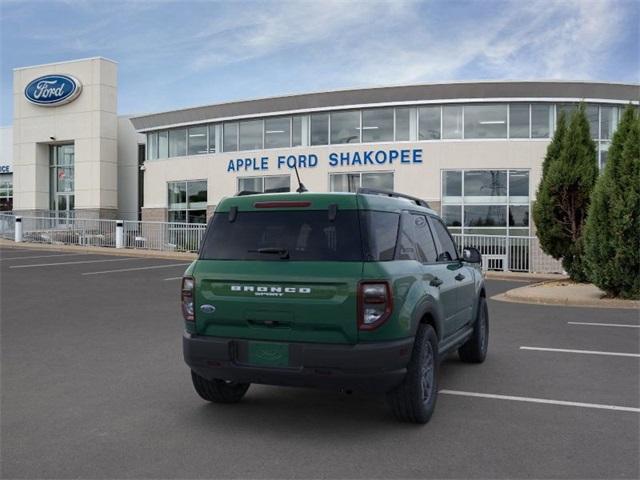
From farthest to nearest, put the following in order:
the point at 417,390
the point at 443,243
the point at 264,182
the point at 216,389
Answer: the point at 264,182 → the point at 443,243 → the point at 216,389 → the point at 417,390

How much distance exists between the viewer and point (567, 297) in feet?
43.5

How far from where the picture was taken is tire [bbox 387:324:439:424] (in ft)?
15.8

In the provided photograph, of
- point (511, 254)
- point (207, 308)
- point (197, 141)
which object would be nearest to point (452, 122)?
point (511, 254)

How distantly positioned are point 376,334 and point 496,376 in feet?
8.69

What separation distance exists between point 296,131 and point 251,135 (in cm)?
236

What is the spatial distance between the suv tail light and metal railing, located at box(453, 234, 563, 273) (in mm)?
17242

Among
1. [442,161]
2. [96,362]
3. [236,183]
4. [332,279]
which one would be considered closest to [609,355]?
[332,279]

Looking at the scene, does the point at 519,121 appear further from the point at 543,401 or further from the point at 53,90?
the point at 53,90

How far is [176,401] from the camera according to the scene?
5602 millimetres

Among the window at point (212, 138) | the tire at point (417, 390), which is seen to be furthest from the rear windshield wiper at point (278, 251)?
the window at point (212, 138)

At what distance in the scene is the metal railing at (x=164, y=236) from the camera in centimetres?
2602

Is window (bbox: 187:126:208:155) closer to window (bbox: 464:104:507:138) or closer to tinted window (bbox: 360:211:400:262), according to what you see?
window (bbox: 464:104:507:138)

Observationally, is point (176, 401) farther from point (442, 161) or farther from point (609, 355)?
point (442, 161)

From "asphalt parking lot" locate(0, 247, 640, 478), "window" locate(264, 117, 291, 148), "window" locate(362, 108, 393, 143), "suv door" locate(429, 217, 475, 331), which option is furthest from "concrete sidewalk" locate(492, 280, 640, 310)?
"window" locate(264, 117, 291, 148)
